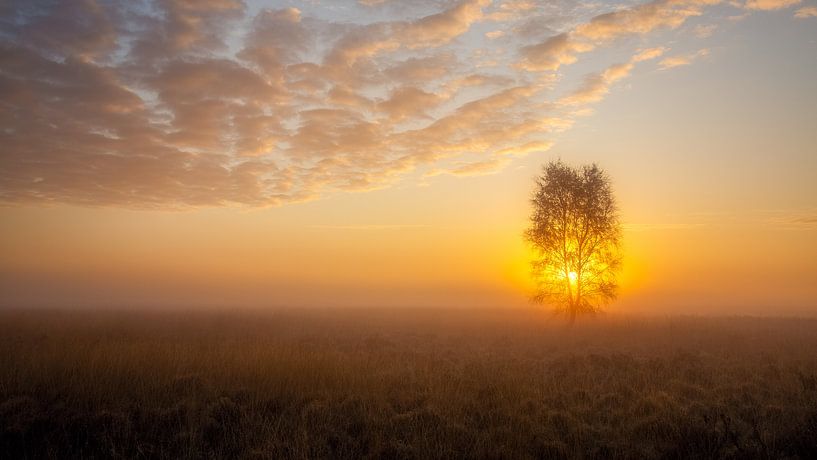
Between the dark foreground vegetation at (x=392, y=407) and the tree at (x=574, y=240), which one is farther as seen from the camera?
the tree at (x=574, y=240)

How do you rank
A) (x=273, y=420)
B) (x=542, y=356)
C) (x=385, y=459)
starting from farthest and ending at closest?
(x=542, y=356) → (x=273, y=420) → (x=385, y=459)

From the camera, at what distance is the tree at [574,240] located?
29.8m

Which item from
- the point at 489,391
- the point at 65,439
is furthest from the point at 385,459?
the point at 65,439

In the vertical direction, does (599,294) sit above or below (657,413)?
above

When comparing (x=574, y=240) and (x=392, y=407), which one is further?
(x=574, y=240)

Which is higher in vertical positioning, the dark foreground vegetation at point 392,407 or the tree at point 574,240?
the tree at point 574,240

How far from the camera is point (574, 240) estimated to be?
3041 centimetres

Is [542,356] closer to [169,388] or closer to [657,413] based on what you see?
[657,413]

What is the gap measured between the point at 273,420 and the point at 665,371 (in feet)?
42.4

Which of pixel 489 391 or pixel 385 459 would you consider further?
pixel 489 391

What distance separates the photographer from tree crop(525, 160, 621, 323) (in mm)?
29750

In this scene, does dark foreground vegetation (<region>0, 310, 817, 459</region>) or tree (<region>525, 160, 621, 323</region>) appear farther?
tree (<region>525, 160, 621, 323</region>)

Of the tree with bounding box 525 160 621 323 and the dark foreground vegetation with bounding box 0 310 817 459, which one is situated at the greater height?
the tree with bounding box 525 160 621 323

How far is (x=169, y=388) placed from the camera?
1063 cm
